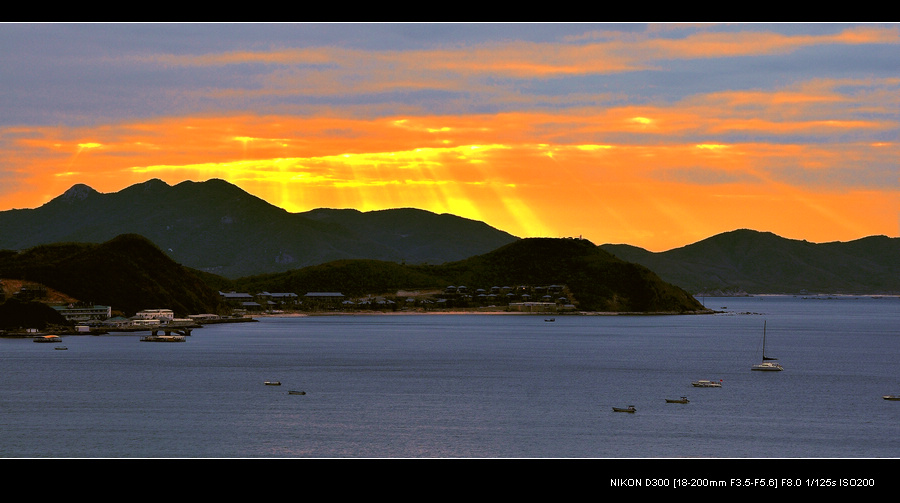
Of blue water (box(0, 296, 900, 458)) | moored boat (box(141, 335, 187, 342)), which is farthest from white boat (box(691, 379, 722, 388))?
moored boat (box(141, 335, 187, 342))

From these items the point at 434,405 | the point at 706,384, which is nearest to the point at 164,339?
the point at 434,405

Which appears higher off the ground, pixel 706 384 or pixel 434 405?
pixel 706 384

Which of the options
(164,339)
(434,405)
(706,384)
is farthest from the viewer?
(164,339)

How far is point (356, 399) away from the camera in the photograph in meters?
89.6

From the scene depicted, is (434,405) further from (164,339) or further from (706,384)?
(164,339)

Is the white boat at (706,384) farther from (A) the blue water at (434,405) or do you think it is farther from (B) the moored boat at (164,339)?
(B) the moored boat at (164,339)

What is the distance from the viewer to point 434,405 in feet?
280

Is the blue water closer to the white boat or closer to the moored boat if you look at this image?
the white boat
